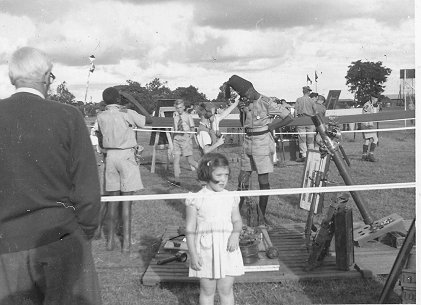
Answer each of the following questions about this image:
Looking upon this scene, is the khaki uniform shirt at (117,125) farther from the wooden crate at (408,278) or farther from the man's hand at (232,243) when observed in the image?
the wooden crate at (408,278)

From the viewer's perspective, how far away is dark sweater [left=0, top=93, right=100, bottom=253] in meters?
2.14

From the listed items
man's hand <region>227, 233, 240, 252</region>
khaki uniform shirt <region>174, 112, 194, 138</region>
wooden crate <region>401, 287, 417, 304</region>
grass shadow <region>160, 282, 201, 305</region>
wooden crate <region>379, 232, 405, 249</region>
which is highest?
khaki uniform shirt <region>174, 112, 194, 138</region>

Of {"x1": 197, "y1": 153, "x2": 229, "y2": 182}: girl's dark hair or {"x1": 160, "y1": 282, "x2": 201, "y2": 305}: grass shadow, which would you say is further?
{"x1": 160, "y1": 282, "x2": 201, "y2": 305}: grass shadow

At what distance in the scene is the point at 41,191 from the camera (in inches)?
85.2

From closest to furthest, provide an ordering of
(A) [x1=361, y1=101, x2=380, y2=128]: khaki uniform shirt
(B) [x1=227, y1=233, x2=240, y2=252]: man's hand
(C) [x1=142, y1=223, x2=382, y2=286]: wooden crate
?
(B) [x1=227, y1=233, x2=240, y2=252]: man's hand < (C) [x1=142, y1=223, x2=382, y2=286]: wooden crate < (A) [x1=361, y1=101, x2=380, y2=128]: khaki uniform shirt

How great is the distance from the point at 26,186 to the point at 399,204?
5887 mm

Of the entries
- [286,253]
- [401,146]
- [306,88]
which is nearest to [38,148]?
[286,253]

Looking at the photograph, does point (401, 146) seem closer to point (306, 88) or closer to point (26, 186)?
point (306, 88)

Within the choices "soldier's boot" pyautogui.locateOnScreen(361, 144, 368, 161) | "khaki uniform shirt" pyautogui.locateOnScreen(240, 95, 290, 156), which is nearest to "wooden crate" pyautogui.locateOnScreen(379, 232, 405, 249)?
"khaki uniform shirt" pyautogui.locateOnScreen(240, 95, 290, 156)

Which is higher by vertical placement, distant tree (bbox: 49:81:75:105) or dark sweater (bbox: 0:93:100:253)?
distant tree (bbox: 49:81:75:105)

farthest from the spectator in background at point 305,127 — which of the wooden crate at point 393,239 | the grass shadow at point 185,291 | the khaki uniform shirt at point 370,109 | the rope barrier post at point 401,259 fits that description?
the rope barrier post at point 401,259

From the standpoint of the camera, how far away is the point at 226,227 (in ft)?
10.7

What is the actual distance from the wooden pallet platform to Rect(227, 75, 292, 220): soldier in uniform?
92 centimetres

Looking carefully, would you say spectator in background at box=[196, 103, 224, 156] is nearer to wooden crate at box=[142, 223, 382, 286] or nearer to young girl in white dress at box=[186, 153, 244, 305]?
wooden crate at box=[142, 223, 382, 286]
